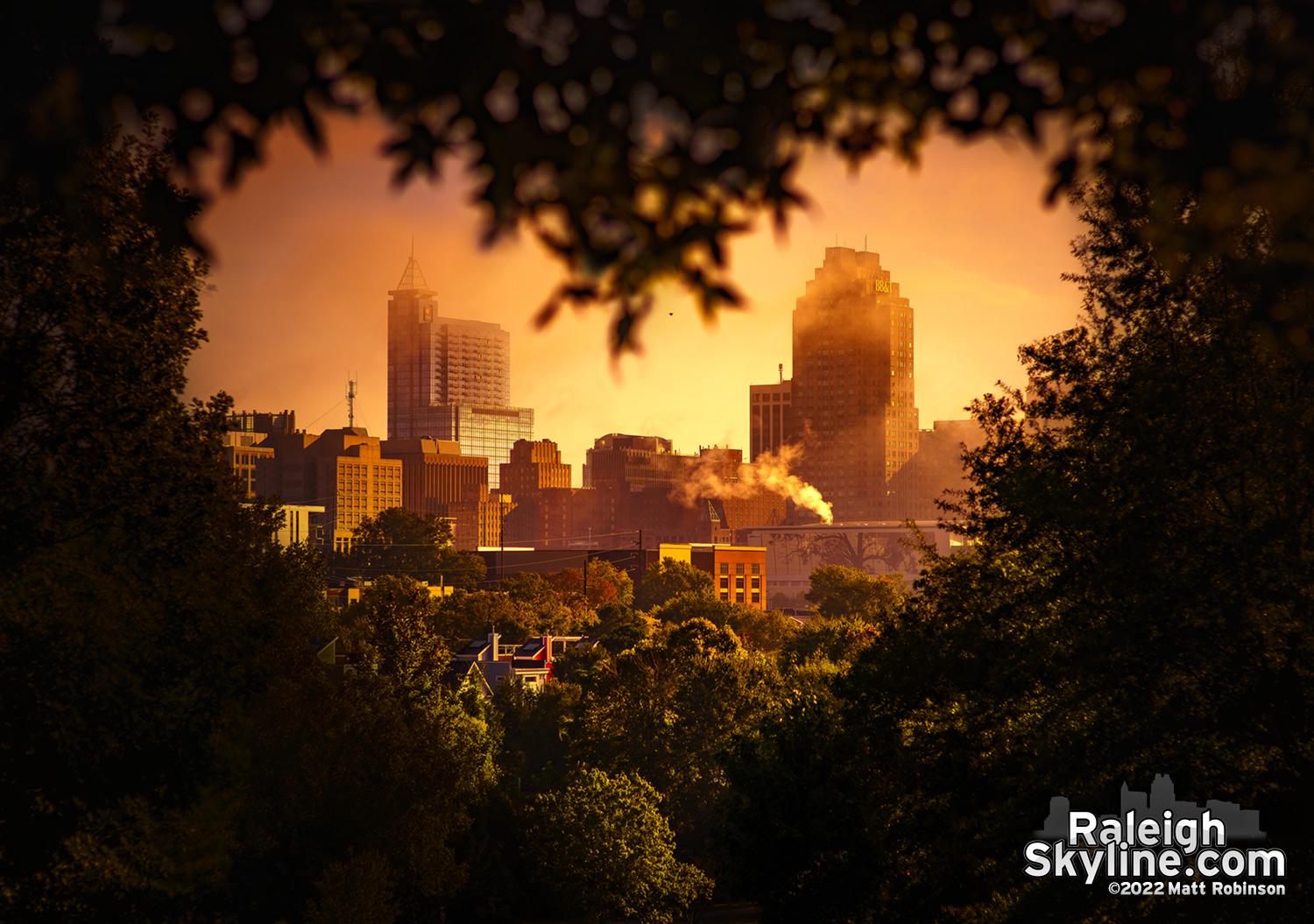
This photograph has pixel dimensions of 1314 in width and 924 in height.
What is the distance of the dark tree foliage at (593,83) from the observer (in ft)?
16.5

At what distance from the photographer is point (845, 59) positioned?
18.3 feet

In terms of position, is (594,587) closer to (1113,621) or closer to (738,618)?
(738,618)

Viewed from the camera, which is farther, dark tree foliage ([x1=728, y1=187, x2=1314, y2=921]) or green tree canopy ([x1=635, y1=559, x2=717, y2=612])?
green tree canopy ([x1=635, y1=559, x2=717, y2=612])

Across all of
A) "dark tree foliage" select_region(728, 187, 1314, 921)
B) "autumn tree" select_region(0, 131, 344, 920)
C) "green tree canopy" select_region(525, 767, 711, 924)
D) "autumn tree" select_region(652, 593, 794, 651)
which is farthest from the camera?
"autumn tree" select_region(652, 593, 794, 651)

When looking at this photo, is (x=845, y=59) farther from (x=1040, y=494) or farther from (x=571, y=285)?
(x=1040, y=494)

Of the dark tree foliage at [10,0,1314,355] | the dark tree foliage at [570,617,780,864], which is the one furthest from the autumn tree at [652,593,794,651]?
the dark tree foliage at [10,0,1314,355]

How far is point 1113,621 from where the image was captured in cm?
1549

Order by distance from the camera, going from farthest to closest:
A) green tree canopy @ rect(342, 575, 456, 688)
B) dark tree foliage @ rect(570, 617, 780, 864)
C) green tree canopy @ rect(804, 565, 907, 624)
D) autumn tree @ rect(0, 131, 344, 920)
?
1. green tree canopy @ rect(804, 565, 907, 624)
2. dark tree foliage @ rect(570, 617, 780, 864)
3. green tree canopy @ rect(342, 575, 456, 688)
4. autumn tree @ rect(0, 131, 344, 920)

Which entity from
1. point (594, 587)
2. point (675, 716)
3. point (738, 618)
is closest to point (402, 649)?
point (675, 716)

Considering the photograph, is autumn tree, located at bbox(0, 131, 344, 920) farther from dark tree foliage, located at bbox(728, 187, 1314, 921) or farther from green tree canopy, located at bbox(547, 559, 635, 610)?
green tree canopy, located at bbox(547, 559, 635, 610)

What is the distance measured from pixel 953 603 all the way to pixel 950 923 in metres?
6.28

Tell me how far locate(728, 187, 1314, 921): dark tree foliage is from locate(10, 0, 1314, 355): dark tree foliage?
28.1 feet

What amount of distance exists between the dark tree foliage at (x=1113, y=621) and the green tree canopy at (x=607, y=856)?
2597 centimetres

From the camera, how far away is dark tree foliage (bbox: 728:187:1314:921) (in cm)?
1428
